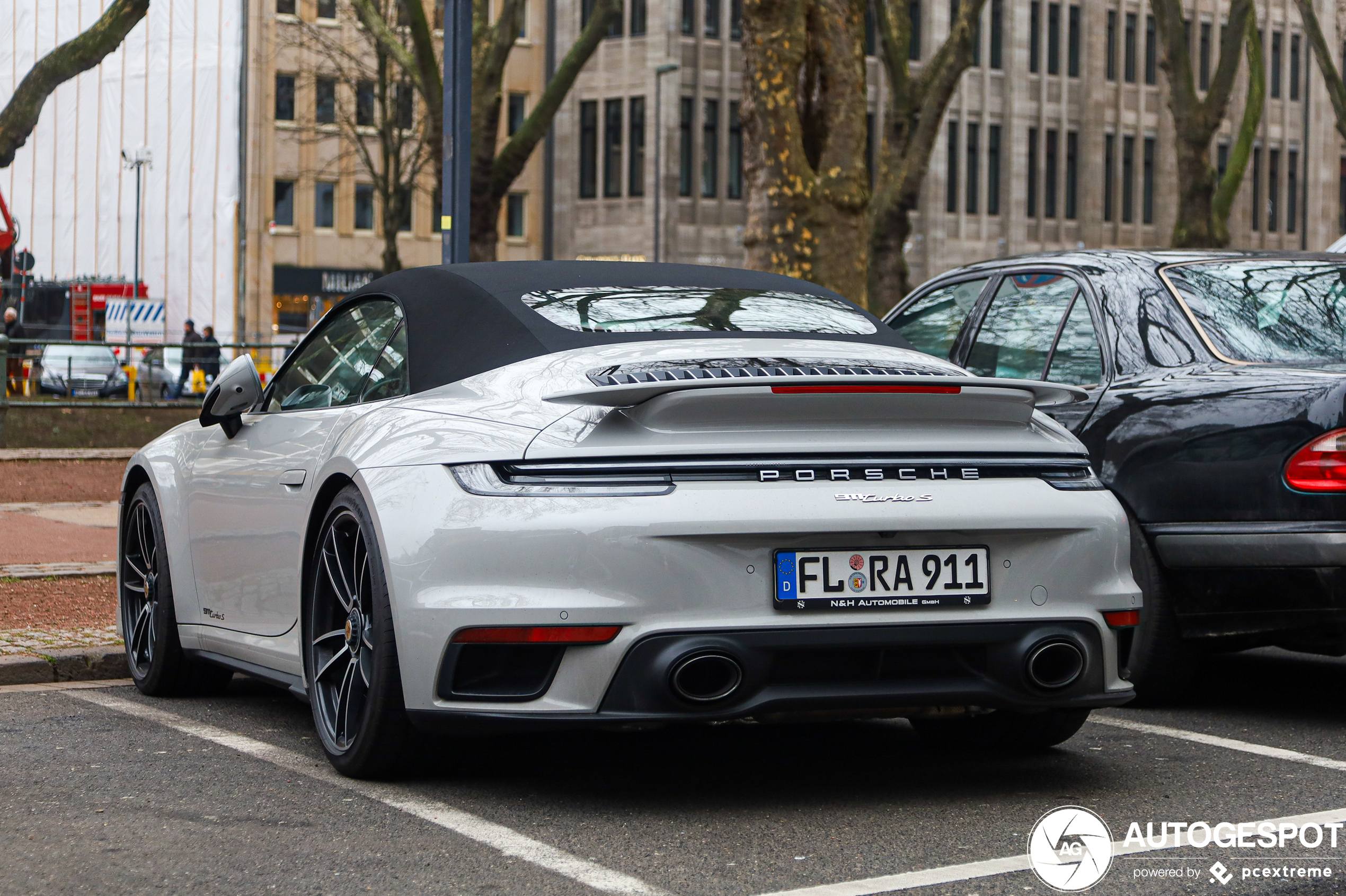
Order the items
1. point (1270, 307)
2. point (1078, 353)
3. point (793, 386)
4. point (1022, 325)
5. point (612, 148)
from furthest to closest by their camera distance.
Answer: point (612, 148) < point (1022, 325) < point (1078, 353) < point (1270, 307) < point (793, 386)

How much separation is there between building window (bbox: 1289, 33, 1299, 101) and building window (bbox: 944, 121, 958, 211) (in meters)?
16.2

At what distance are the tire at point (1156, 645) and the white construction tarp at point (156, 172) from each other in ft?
153

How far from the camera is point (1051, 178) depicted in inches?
2451

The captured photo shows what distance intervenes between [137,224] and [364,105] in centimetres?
687

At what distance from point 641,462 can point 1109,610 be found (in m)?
1.25

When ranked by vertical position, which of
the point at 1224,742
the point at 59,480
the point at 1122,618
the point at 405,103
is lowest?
the point at 59,480

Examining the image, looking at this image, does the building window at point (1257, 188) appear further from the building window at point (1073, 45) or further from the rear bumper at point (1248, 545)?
the rear bumper at point (1248, 545)

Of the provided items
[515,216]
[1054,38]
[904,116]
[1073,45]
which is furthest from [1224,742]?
[1073,45]

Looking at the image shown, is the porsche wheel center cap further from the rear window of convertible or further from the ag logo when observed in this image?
the ag logo

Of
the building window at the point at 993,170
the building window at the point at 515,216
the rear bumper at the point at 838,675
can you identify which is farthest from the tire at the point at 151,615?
the building window at the point at 993,170

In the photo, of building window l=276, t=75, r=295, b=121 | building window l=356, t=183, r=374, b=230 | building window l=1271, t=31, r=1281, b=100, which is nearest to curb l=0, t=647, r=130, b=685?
building window l=276, t=75, r=295, b=121

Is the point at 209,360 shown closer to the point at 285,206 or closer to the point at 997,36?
the point at 285,206

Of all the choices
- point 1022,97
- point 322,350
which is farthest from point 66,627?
point 1022,97

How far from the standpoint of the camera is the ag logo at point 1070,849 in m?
3.86
